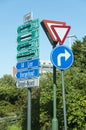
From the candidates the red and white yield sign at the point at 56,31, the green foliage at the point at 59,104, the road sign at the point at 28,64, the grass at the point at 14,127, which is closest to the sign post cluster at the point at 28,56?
the road sign at the point at 28,64

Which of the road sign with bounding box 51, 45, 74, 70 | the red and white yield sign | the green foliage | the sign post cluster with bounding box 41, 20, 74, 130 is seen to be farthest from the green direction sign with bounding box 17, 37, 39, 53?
the green foliage

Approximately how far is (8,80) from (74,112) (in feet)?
232

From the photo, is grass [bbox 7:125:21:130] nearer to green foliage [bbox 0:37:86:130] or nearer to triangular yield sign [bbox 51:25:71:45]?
green foliage [bbox 0:37:86:130]

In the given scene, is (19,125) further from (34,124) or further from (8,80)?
(8,80)

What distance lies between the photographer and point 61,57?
10.7 metres

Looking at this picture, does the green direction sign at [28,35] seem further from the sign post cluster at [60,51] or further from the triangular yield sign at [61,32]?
the triangular yield sign at [61,32]

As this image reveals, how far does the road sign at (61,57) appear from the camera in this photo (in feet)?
34.8

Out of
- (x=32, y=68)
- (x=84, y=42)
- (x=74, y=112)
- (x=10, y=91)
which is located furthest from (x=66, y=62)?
(x=10, y=91)

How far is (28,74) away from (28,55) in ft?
2.26

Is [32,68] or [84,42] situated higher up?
[84,42]

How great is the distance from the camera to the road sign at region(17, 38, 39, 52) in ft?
41.9

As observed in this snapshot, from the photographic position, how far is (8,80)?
85125mm

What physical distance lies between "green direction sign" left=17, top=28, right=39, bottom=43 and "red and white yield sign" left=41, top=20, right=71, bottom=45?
1445 mm

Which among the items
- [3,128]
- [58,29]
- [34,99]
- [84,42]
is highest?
[84,42]
